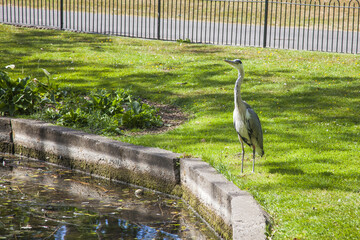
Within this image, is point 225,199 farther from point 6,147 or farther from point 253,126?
point 6,147

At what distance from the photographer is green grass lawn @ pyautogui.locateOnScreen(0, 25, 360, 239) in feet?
18.0

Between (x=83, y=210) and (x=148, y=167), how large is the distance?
1.02 metres

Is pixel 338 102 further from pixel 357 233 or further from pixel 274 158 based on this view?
pixel 357 233

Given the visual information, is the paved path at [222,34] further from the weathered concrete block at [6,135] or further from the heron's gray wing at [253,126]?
the heron's gray wing at [253,126]

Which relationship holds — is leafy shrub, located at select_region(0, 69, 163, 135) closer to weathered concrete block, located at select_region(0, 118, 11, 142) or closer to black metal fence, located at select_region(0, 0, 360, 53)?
weathered concrete block, located at select_region(0, 118, 11, 142)

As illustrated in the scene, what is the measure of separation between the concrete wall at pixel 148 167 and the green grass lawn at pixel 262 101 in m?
0.30

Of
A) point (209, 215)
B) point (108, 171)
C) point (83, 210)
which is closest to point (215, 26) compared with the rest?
point (108, 171)

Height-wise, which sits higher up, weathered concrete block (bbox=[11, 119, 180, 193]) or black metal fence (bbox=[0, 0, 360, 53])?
black metal fence (bbox=[0, 0, 360, 53])

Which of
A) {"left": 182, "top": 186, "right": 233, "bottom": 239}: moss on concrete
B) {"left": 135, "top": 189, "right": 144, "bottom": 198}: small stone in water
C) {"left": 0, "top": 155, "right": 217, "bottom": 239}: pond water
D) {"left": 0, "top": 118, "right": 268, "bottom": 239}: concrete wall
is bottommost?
{"left": 0, "top": 155, "right": 217, "bottom": 239}: pond water

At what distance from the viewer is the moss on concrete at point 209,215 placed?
5.15 m

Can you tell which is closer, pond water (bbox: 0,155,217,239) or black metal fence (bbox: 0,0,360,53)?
pond water (bbox: 0,155,217,239)

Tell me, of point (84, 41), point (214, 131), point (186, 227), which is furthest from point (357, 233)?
point (84, 41)

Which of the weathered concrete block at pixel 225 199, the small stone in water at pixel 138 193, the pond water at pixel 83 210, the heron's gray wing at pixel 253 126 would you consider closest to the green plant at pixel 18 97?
the pond water at pixel 83 210

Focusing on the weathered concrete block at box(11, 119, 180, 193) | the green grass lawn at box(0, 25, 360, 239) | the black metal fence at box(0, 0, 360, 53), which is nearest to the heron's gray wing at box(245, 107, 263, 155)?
the green grass lawn at box(0, 25, 360, 239)
